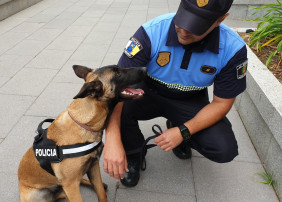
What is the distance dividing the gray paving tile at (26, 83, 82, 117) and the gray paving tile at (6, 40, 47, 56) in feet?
4.64

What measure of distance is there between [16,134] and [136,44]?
187 centimetres

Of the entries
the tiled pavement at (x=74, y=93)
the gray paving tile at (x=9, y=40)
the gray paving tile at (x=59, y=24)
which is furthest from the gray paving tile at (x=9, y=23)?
the gray paving tile at (x=59, y=24)

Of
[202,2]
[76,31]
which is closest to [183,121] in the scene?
[202,2]

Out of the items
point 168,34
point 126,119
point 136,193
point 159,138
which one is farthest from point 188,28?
point 136,193

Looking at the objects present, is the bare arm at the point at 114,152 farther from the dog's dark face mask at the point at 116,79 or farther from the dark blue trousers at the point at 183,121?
the dark blue trousers at the point at 183,121

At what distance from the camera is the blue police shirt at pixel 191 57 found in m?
A: 1.88

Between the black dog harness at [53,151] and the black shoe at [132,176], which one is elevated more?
the black dog harness at [53,151]

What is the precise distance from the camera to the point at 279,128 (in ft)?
6.90

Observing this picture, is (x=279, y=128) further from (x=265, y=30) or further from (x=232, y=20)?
(x=232, y=20)

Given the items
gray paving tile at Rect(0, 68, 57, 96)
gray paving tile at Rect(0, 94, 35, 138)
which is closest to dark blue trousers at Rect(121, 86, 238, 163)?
gray paving tile at Rect(0, 94, 35, 138)

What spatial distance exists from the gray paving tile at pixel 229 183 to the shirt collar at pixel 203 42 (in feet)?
4.00

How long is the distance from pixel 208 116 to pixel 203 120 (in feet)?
0.18

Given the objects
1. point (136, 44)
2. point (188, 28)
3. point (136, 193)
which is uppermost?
point (188, 28)

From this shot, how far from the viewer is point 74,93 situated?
3.46m
